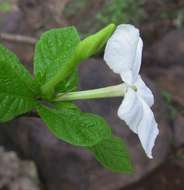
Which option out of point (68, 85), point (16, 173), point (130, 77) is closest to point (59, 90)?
point (68, 85)

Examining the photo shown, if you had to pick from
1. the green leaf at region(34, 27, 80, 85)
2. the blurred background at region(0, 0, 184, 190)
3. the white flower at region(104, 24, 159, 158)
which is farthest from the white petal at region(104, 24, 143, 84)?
the blurred background at region(0, 0, 184, 190)

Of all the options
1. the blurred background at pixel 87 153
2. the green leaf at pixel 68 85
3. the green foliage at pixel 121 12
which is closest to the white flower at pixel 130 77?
the green leaf at pixel 68 85

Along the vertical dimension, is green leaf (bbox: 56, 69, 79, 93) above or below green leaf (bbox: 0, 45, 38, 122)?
below

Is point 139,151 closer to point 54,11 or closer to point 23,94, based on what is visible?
point 54,11

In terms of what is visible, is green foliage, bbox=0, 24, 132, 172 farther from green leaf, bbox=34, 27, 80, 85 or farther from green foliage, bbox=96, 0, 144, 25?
green foliage, bbox=96, 0, 144, 25

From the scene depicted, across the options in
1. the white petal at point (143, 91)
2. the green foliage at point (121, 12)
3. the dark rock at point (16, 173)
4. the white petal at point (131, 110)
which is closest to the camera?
the white petal at point (131, 110)

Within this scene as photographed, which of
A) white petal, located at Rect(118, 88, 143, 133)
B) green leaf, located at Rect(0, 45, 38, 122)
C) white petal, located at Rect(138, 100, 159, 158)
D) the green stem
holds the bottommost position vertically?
white petal, located at Rect(138, 100, 159, 158)

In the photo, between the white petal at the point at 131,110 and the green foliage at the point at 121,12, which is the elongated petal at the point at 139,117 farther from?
the green foliage at the point at 121,12
